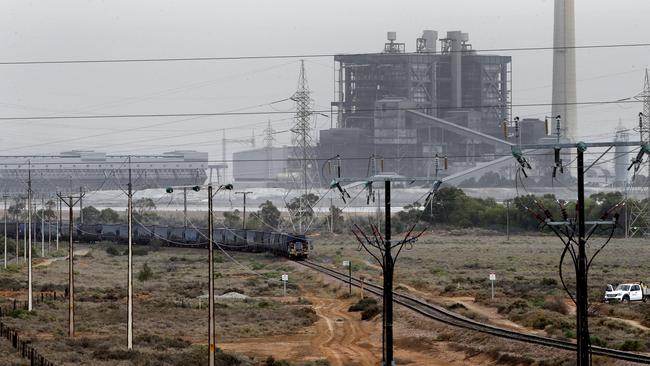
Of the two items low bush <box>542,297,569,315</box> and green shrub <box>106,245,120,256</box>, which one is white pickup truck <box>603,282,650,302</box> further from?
green shrub <box>106,245,120,256</box>

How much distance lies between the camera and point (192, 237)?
4375 inches

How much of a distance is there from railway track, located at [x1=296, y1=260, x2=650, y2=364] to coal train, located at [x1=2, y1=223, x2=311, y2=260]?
1928cm

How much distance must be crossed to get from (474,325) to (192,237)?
66854 millimetres

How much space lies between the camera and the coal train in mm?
92312

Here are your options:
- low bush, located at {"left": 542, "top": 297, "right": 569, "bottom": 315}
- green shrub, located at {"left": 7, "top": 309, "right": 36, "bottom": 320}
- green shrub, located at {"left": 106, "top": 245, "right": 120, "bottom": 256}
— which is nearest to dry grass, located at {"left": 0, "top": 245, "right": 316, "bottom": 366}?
green shrub, located at {"left": 7, "top": 309, "right": 36, "bottom": 320}

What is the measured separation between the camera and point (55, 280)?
76.6 metres

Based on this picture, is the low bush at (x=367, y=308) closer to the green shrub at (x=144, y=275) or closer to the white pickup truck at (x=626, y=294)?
the white pickup truck at (x=626, y=294)

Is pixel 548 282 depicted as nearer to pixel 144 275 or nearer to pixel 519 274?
pixel 519 274

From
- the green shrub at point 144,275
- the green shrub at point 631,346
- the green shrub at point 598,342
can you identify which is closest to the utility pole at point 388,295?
the green shrub at point 631,346

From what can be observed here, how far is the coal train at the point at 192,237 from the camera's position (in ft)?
303

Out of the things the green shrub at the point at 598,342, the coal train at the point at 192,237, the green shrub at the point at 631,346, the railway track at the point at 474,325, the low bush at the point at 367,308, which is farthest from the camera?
the coal train at the point at 192,237

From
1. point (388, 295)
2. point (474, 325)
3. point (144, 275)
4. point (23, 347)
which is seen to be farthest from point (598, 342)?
point (144, 275)

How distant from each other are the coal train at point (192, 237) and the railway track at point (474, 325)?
1928 cm

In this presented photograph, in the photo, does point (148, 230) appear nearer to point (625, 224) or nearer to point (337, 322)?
point (625, 224)
